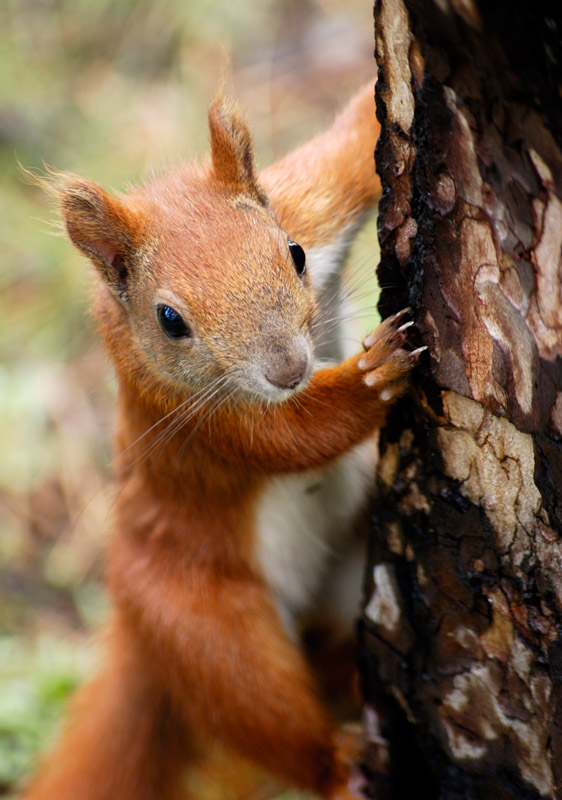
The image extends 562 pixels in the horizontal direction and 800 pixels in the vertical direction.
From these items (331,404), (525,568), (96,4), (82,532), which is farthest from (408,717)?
(96,4)

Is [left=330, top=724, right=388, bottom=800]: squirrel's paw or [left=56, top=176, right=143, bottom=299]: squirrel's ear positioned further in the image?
[left=330, top=724, right=388, bottom=800]: squirrel's paw

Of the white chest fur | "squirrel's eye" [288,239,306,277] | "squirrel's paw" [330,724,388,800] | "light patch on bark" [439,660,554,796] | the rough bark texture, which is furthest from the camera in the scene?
the white chest fur

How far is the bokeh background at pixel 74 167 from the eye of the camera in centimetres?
355

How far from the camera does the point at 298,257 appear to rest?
78.0 inches

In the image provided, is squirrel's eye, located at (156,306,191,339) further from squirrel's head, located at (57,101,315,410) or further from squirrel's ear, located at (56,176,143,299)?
squirrel's ear, located at (56,176,143,299)

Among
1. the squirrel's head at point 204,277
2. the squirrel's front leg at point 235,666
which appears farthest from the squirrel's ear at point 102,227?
the squirrel's front leg at point 235,666

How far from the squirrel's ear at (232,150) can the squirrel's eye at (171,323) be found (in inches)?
13.2

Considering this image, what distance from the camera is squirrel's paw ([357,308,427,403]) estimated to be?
1729 mm

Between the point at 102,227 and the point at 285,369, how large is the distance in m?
0.57

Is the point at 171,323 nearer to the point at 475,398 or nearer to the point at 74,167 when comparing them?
the point at 475,398

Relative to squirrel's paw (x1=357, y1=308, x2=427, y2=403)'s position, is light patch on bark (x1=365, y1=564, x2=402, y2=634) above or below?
below

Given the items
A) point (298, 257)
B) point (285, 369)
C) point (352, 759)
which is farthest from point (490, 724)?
point (298, 257)

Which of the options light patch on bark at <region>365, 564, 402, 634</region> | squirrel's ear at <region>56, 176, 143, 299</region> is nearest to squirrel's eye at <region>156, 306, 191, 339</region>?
squirrel's ear at <region>56, 176, 143, 299</region>

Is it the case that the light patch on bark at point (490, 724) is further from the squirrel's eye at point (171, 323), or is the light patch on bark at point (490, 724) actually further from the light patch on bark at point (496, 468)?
the squirrel's eye at point (171, 323)
